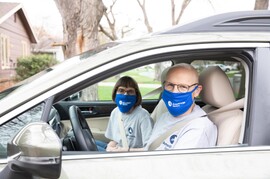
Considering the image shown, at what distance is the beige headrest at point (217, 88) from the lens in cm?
248

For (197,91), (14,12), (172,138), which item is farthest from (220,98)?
(14,12)

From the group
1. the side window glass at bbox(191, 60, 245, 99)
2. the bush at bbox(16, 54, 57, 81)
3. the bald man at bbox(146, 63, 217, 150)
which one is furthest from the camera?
the bush at bbox(16, 54, 57, 81)

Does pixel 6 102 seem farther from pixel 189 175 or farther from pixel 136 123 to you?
pixel 136 123

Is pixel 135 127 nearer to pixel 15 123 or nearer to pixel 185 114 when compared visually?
pixel 185 114

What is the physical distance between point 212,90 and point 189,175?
0.90 metres

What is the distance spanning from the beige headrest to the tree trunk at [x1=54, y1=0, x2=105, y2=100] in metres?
5.30

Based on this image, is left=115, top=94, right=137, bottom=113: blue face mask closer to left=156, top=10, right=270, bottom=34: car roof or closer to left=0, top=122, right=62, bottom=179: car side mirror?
left=156, top=10, right=270, bottom=34: car roof

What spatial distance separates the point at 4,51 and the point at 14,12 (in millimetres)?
2996

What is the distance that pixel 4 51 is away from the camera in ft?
67.2

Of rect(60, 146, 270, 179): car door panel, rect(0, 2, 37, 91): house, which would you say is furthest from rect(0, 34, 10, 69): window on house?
rect(60, 146, 270, 179): car door panel

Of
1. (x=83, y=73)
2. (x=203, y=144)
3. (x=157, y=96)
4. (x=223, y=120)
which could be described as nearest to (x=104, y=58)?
(x=83, y=73)

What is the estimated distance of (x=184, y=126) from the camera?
235 centimetres

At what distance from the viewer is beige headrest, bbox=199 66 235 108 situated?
248 centimetres

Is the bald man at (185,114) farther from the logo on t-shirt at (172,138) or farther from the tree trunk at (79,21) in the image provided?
the tree trunk at (79,21)
